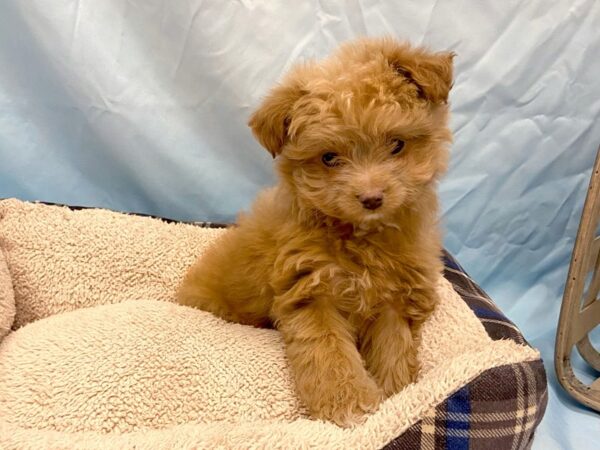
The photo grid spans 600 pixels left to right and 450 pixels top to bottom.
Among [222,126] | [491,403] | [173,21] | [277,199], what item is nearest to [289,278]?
[277,199]

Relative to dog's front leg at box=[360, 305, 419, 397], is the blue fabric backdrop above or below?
above

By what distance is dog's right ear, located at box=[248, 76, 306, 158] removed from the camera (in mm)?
2061

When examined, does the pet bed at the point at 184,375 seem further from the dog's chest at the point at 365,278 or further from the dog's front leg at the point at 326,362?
the dog's chest at the point at 365,278

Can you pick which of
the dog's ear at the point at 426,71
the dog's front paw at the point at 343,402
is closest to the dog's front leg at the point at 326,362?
the dog's front paw at the point at 343,402

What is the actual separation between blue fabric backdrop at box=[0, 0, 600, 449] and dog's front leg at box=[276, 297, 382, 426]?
1.22 meters

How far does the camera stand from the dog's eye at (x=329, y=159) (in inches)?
80.2

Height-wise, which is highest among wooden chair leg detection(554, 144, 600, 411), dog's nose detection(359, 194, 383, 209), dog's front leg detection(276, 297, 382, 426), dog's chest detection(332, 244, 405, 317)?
dog's nose detection(359, 194, 383, 209)

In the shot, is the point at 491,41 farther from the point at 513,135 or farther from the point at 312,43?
the point at 312,43

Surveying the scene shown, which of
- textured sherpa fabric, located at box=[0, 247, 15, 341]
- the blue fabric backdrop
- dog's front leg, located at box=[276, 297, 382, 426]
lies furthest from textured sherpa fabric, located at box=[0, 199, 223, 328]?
dog's front leg, located at box=[276, 297, 382, 426]

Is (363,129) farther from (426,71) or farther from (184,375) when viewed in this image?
(184,375)

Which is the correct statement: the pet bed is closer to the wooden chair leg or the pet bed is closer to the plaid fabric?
the plaid fabric

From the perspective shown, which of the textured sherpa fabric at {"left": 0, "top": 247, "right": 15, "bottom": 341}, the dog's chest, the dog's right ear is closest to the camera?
the dog's right ear

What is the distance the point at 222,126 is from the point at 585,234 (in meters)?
1.68

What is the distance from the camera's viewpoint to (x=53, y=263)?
2.93m
